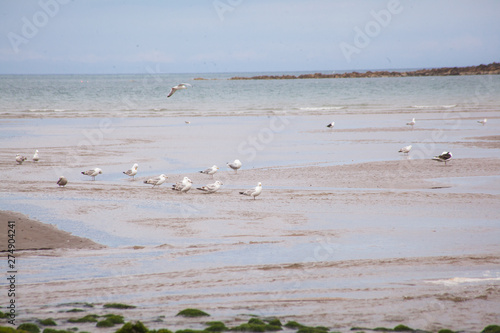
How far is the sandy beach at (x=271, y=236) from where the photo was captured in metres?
7.60

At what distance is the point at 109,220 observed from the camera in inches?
501

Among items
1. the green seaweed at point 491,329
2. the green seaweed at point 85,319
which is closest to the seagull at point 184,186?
the green seaweed at point 85,319

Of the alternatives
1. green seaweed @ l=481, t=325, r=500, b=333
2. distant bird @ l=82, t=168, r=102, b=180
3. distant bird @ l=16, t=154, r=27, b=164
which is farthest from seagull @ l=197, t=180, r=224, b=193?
green seaweed @ l=481, t=325, r=500, b=333

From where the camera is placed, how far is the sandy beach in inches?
299

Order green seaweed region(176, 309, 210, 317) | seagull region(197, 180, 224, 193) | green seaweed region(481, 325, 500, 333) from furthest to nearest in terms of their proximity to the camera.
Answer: seagull region(197, 180, 224, 193), green seaweed region(176, 309, 210, 317), green seaweed region(481, 325, 500, 333)

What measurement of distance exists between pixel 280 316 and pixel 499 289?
3154mm

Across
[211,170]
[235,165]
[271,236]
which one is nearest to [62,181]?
[211,170]

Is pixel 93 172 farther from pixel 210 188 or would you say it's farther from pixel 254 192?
pixel 254 192

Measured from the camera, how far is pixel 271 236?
11195 millimetres

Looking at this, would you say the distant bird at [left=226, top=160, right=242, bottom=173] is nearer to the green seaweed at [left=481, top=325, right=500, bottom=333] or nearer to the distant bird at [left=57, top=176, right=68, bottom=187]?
the distant bird at [left=57, top=176, right=68, bottom=187]

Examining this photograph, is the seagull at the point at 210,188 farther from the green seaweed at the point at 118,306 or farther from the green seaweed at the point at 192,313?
the green seaweed at the point at 192,313

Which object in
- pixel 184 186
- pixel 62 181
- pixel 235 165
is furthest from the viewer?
pixel 235 165

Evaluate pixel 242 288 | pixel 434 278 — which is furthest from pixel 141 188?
pixel 434 278

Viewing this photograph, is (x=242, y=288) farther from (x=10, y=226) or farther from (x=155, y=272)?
(x=10, y=226)
